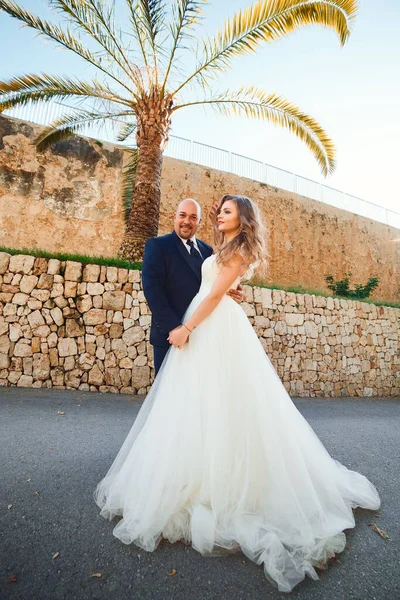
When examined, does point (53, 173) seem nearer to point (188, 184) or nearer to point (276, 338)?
point (188, 184)

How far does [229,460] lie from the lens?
165cm

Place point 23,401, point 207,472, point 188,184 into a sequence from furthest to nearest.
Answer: point 188,184 → point 23,401 → point 207,472

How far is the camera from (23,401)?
4.22 meters

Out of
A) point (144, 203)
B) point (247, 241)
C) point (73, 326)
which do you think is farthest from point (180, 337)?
point (144, 203)

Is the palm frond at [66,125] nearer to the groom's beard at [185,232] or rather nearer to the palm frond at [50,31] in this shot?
the palm frond at [50,31]

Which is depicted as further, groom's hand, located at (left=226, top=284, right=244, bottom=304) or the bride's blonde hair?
groom's hand, located at (left=226, top=284, right=244, bottom=304)

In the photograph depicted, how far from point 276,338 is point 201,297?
17.7 feet

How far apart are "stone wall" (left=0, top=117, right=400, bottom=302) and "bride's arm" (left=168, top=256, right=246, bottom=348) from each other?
858 centimetres

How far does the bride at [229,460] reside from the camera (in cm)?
146

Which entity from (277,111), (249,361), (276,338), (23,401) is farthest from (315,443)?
(277,111)

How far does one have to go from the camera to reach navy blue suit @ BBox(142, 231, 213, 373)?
2.26 m

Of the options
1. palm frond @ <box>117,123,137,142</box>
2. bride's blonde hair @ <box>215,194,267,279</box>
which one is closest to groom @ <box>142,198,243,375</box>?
bride's blonde hair @ <box>215,194,267,279</box>

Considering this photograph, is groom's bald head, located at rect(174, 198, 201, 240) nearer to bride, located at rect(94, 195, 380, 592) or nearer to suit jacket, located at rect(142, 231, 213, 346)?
suit jacket, located at rect(142, 231, 213, 346)

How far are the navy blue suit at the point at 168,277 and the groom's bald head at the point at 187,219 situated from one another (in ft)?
0.22
